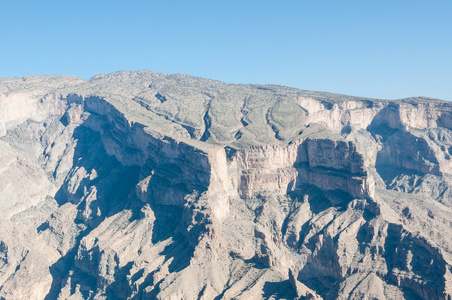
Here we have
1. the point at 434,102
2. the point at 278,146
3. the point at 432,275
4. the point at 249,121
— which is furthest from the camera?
the point at 434,102

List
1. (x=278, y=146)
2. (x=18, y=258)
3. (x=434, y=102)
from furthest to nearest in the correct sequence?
1. (x=434, y=102)
2. (x=278, y=146)
3. (x=18, y=258)

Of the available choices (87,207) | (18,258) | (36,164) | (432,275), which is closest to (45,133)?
(36,164)

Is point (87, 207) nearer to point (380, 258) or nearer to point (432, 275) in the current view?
point (380, 258)

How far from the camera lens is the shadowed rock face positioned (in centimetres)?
9062

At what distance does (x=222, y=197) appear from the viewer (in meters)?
108

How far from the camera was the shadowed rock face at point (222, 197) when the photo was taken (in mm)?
90625

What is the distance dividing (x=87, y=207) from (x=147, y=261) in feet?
131

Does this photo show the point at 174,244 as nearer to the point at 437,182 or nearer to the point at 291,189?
the point at 291,189

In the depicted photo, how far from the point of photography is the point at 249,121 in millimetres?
142500

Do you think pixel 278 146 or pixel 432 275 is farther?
pixel 278 146

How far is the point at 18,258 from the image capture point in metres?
111

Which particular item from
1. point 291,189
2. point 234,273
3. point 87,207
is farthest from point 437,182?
point 87,207

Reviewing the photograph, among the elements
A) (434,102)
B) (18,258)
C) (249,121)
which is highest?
(434,102)

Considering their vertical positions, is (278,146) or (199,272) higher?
(278,146)
